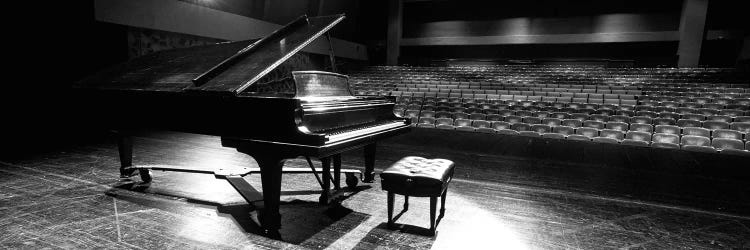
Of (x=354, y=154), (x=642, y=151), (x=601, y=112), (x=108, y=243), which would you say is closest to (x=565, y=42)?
(x=601, y=112)

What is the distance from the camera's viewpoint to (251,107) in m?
1.84

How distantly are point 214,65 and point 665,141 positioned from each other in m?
5.07

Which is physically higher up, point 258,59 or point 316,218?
point 258,59

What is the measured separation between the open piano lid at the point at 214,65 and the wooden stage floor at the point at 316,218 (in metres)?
0.72

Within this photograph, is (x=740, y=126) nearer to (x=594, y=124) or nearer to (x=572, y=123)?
(x=594, y=124)

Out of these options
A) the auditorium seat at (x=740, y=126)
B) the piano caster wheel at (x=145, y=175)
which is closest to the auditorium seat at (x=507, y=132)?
the auditorium seat at (x=740, y=126)

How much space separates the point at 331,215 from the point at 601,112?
5.42 meters

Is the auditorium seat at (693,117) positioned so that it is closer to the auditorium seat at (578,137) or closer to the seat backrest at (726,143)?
the seat backrest at (726,143)

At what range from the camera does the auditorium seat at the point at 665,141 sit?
446cm

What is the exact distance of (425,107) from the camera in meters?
6.95

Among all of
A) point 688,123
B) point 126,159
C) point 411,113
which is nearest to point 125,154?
point 126,159

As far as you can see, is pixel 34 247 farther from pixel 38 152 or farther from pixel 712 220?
pixel 712 220

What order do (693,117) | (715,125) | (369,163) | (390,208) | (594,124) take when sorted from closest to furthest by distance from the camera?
(390,208), (369,163), (715,125), (594,124), (693,117)

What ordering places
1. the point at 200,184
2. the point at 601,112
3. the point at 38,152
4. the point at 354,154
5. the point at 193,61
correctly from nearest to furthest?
the point at 193,61, the point at 200,184, the point at 38,152, the point at 354,154, the point at 601,112
